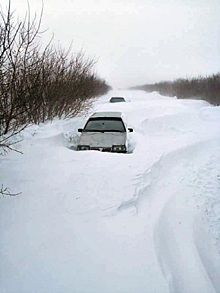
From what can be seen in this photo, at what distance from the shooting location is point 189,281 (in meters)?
3.66

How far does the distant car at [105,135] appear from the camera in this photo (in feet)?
27.5

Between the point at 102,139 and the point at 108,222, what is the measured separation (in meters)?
4.35

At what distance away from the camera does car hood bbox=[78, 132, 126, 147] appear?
8492 millimetres

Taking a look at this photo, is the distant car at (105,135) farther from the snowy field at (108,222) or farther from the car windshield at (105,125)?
the snowy field at (108,222)

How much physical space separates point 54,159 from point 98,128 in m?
2.47

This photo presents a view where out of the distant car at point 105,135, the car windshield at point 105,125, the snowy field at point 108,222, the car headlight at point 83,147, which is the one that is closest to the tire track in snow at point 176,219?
the snowy field at point 108,222

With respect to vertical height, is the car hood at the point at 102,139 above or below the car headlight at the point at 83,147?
above

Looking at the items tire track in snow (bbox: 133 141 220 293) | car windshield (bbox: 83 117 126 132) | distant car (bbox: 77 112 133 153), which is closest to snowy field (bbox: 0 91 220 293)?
tire track in snow (bbox: 133 141 220 293)

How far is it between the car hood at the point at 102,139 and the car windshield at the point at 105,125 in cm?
25

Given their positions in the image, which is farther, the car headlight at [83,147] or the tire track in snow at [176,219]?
the car headlight at [83,147]

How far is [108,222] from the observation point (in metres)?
4.67

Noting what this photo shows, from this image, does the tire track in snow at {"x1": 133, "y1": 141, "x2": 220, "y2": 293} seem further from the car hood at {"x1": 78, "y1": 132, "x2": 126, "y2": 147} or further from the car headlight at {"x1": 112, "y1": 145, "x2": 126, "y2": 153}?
the car hood at {"x1": 78, "y1": 132, "x2": 126, "y2": 147}

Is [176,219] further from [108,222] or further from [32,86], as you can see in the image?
[32,86]

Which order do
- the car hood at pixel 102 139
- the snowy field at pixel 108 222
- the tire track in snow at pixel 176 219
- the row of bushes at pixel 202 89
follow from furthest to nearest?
the row of bushes at pixel 202 89 < the car hood at pixel 102 139 < the tire track in snow at pixel 176 219 < the snowy field at pixel 108 222
